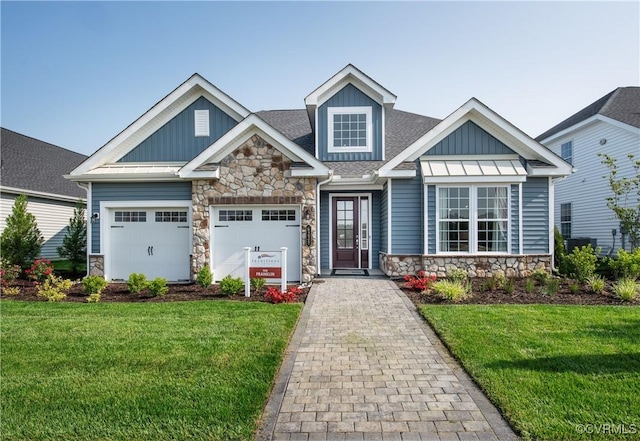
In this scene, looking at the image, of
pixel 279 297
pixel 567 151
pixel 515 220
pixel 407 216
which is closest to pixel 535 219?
pixel 515 220

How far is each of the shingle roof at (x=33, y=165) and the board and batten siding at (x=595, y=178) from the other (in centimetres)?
2733

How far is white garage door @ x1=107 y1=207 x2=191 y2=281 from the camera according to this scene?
1152 centimetres

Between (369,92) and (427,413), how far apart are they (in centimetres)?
1203

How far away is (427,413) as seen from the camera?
3.66 m

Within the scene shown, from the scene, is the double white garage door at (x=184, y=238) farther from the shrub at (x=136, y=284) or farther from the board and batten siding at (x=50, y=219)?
the board and batten siding at (x=50, y=219)

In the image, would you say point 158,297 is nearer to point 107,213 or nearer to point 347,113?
point 107,213

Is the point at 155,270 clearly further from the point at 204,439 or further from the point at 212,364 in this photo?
the point at 204,439

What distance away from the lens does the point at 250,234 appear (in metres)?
11.0

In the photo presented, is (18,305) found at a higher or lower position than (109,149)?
lower

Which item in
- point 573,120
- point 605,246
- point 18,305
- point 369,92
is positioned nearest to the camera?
point 18,305

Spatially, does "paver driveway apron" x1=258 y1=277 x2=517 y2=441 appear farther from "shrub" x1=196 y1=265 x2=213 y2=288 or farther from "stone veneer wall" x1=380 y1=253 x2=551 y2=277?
"stone veneer wall" x1=380 y1=253 x2=551 y2=277

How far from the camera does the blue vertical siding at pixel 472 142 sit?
1151 cm

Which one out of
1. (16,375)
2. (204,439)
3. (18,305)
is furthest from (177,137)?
(204,439)

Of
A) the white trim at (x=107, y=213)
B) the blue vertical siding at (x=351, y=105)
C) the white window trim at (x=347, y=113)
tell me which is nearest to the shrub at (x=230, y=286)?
the white trim at (x=107, y=213)
